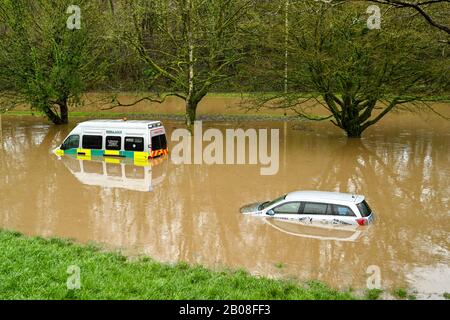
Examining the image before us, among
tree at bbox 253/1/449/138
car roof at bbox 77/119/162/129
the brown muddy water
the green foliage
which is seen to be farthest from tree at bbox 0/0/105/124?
the green foliage

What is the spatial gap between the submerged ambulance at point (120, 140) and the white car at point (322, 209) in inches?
351

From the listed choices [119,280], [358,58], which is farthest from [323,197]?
[358,58]

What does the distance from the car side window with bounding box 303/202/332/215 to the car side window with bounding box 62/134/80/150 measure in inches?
527

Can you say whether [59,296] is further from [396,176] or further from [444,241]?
[396,176]

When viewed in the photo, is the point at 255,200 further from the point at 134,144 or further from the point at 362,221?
the point at 134,144

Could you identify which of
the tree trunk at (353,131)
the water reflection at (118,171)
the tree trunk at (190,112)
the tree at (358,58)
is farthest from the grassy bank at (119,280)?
the tree trunk at (353,131)

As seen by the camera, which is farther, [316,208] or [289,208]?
[289,208]

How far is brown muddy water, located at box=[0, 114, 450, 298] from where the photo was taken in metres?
11.8

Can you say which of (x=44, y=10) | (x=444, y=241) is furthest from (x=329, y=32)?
(x=44, y=10)

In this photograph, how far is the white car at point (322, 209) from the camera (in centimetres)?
1360

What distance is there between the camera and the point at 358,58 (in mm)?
25188

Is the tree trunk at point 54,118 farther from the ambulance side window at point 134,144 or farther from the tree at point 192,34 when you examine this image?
the ambulance side window at point 134,144

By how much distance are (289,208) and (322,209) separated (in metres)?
0.99

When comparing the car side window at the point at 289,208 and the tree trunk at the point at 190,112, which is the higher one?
the tree trunk at the point at 190,112
